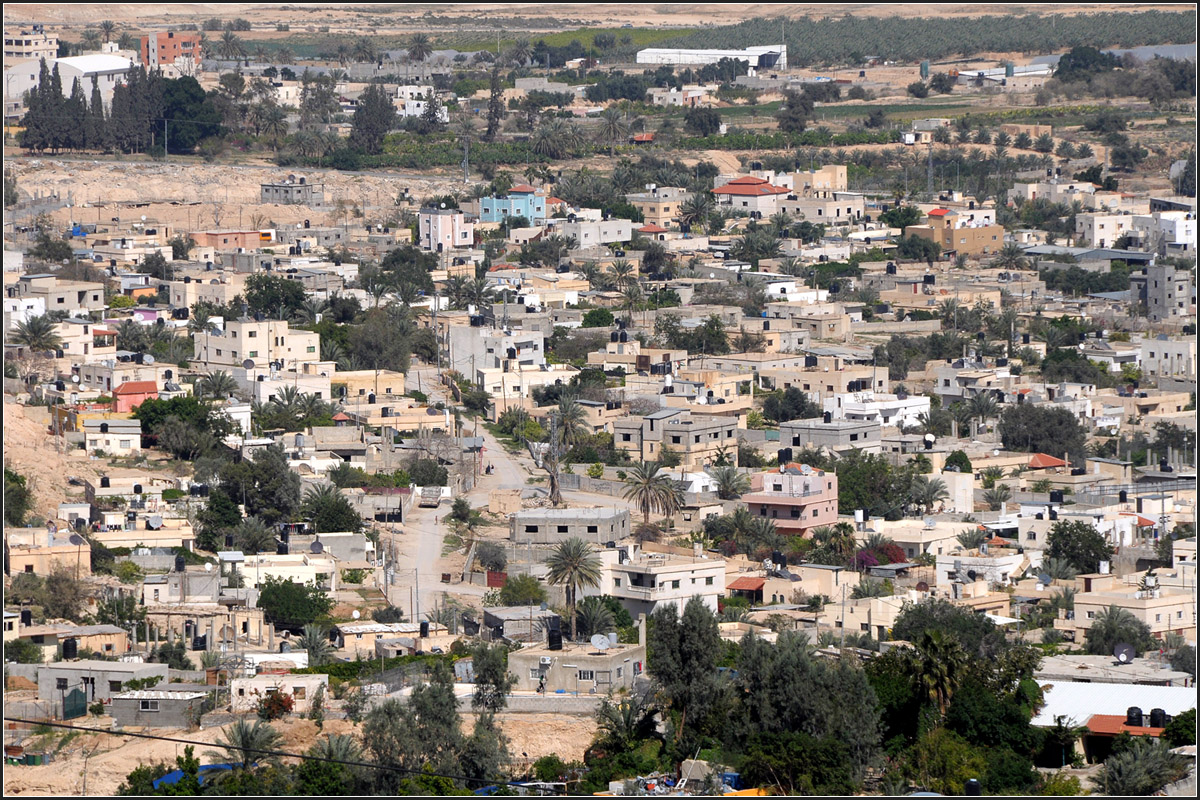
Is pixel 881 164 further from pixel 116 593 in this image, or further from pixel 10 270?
pixel 116 593

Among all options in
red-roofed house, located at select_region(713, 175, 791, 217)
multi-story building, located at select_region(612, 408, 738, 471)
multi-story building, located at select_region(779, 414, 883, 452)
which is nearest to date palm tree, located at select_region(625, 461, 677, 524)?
multi-story building, located at select_region(612, 408, 738, 471)

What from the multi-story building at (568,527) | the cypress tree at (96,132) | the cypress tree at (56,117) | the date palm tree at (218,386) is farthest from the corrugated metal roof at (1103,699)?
the cypress tree at (96,132)

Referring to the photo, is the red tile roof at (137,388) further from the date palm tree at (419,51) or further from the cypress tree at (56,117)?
the date palm tree at (419,51)

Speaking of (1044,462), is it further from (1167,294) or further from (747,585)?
(1167,294)

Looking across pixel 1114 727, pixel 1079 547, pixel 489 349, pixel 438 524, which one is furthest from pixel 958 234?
pixel 1114 727

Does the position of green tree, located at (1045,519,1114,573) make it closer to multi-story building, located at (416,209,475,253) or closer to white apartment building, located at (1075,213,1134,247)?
multi-story building, located at (416,209,475,253)
